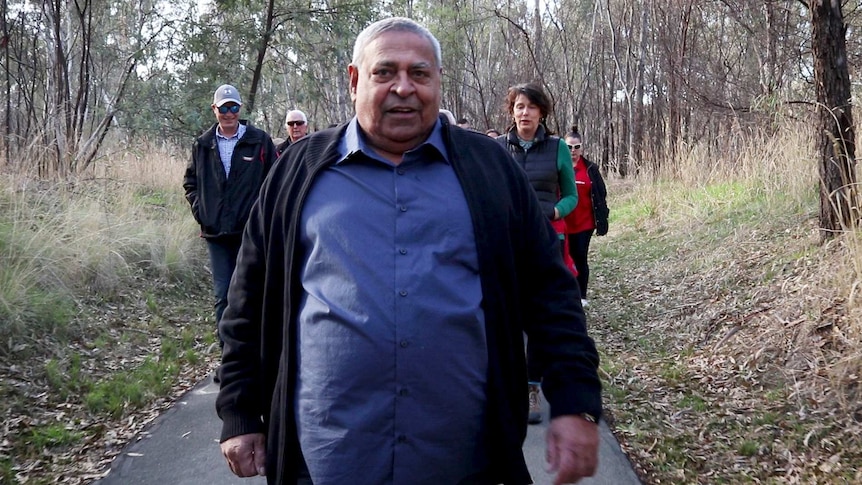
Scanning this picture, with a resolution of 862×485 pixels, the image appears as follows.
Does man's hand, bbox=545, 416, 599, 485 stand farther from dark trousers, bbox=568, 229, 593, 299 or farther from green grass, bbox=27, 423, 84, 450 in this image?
dark trousers, bbox=568, 229, 593, 299

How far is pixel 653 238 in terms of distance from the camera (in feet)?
41.3

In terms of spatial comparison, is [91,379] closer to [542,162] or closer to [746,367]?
[542,162]

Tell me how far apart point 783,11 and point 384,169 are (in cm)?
1330

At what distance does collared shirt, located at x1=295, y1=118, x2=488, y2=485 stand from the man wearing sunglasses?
4.29m

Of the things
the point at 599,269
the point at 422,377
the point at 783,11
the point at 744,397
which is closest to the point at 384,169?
the point at 422,377

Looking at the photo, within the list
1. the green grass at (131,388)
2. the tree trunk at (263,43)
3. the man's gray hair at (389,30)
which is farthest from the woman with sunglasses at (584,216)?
the tree trunk at (263,43)

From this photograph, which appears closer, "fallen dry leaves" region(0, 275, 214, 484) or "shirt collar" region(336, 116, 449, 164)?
"shirt collar" region(336, 116, 449, 164)

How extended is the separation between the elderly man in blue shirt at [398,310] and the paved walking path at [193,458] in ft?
7.51

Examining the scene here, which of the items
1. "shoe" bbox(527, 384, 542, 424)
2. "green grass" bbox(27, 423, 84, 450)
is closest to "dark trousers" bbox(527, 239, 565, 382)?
"shoe" bbox(527, 384, 542, 424)

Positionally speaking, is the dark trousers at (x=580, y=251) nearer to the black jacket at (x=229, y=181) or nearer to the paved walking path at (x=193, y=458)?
the paved walking path at (x=193, y=458)

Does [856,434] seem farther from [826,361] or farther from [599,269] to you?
[599,269]

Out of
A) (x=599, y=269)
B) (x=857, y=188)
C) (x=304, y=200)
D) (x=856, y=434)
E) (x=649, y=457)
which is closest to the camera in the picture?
(x=304, y=200)

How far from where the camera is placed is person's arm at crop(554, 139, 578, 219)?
5625mm

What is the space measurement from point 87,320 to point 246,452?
205 inches
